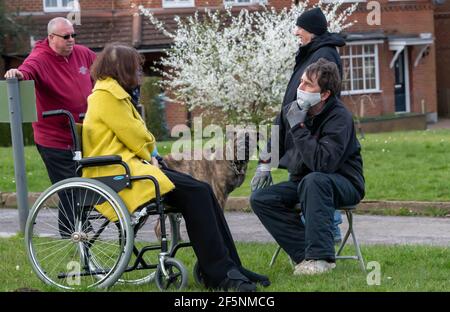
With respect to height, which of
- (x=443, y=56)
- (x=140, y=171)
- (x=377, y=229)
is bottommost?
(x=377, y=229)

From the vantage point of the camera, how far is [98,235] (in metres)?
6.88

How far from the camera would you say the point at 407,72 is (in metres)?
39.2

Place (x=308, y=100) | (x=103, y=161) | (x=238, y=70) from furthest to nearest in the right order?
(x=238, y=70), (x=308, y=100), (x=103, y=161)

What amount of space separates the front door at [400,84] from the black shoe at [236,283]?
108ft

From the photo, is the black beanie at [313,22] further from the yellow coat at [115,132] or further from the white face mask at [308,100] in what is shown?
the yellow coat at [115,132]

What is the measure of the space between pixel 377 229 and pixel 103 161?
16.2 ft

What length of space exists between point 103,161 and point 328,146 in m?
1.64

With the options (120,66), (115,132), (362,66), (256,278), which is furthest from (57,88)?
(362,66)

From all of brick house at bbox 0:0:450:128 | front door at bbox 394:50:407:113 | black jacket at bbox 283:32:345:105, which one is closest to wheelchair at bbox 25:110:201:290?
black jacket at bbox 283:32:345:105

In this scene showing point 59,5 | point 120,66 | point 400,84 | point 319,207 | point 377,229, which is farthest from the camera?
point 400,84

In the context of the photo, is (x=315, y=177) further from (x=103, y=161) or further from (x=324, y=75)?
(x=103, y=161)

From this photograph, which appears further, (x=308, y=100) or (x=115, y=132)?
(x=308, y=100)

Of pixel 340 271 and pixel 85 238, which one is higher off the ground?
pixel 85 238

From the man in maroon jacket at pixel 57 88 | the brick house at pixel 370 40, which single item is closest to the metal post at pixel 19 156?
the man in maroon jacket at pixel 57 88
